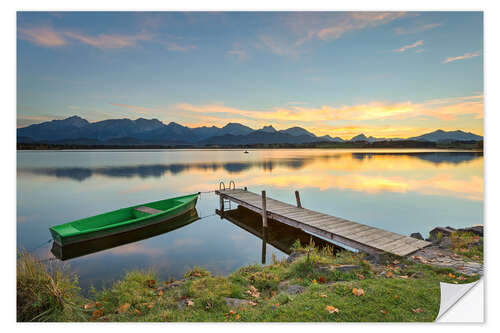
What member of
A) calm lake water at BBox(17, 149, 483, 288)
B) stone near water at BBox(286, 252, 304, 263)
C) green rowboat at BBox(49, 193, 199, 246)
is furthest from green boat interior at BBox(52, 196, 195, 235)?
stone near water at BBox(286, 252, 304, 263)

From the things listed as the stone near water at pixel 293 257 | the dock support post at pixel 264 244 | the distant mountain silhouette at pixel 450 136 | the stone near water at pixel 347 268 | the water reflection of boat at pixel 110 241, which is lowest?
the dock support post at pixel 264 244

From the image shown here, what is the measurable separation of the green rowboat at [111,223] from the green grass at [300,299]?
9.02 feet

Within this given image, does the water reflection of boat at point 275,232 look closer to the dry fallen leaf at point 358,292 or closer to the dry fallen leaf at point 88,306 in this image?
the dry fallen leaf at point 358,292

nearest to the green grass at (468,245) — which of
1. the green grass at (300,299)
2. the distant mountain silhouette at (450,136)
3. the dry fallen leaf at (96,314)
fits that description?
the green grass at (300,299)

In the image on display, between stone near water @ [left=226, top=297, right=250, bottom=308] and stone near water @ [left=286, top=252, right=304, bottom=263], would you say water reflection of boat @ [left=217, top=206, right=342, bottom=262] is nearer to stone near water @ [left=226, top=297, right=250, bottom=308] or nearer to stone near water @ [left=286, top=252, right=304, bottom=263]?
stone near water @ [left=286, top=252, right=304, bottom=263]

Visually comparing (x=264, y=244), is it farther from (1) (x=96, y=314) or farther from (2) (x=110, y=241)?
(1) (x=96, y=314)

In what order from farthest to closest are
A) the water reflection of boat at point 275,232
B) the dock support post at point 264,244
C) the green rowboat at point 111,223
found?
the water reflection of boat at point 275,232, the dock support post at point 264,244, the green rowboat at point 111,223

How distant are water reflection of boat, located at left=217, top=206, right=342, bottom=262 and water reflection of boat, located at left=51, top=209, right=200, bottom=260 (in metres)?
2.06

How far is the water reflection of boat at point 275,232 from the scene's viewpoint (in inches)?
234

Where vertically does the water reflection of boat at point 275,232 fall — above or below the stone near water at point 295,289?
below

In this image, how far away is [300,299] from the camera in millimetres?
2281

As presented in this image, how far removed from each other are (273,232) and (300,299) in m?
4.60
